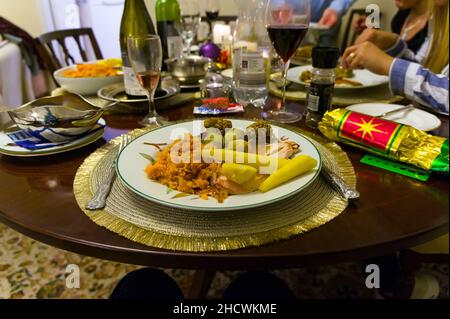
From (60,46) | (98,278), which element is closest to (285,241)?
(98,278)

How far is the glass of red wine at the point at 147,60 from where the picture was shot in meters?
0.73

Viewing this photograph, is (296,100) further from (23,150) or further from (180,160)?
(23,150)

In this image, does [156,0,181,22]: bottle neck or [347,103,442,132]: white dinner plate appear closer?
[347,103,442,132]: white dinner plate

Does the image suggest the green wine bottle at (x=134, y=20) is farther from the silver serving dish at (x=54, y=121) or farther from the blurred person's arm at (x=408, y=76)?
the blurred person's arm at (x=408, y=76)

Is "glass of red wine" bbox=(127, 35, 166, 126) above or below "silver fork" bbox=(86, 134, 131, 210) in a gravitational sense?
above

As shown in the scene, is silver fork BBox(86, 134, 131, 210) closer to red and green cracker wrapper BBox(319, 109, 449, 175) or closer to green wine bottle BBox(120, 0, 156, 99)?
red and green cracker wrapper BBox(319, 109, 449, 175)

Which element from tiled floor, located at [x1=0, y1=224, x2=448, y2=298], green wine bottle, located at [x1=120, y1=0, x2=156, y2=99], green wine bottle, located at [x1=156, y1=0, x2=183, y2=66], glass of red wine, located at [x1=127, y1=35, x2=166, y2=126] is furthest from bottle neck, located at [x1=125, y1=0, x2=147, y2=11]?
tiled floor, located at [x1=0, y1=224, x2=448, y2=298]

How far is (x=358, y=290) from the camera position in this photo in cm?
115

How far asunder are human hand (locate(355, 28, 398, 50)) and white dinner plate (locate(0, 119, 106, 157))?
31.2 inches

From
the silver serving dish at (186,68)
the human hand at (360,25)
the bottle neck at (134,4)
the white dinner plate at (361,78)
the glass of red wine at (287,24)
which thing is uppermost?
the bottle neck at (134,4)

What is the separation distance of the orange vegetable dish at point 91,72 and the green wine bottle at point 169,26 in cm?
20

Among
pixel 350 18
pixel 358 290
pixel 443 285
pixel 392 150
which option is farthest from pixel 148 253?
pixel 350 18

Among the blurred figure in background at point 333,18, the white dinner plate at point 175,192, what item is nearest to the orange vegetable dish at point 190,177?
the white dinner plate at point 175,192

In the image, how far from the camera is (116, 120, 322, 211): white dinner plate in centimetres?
41
